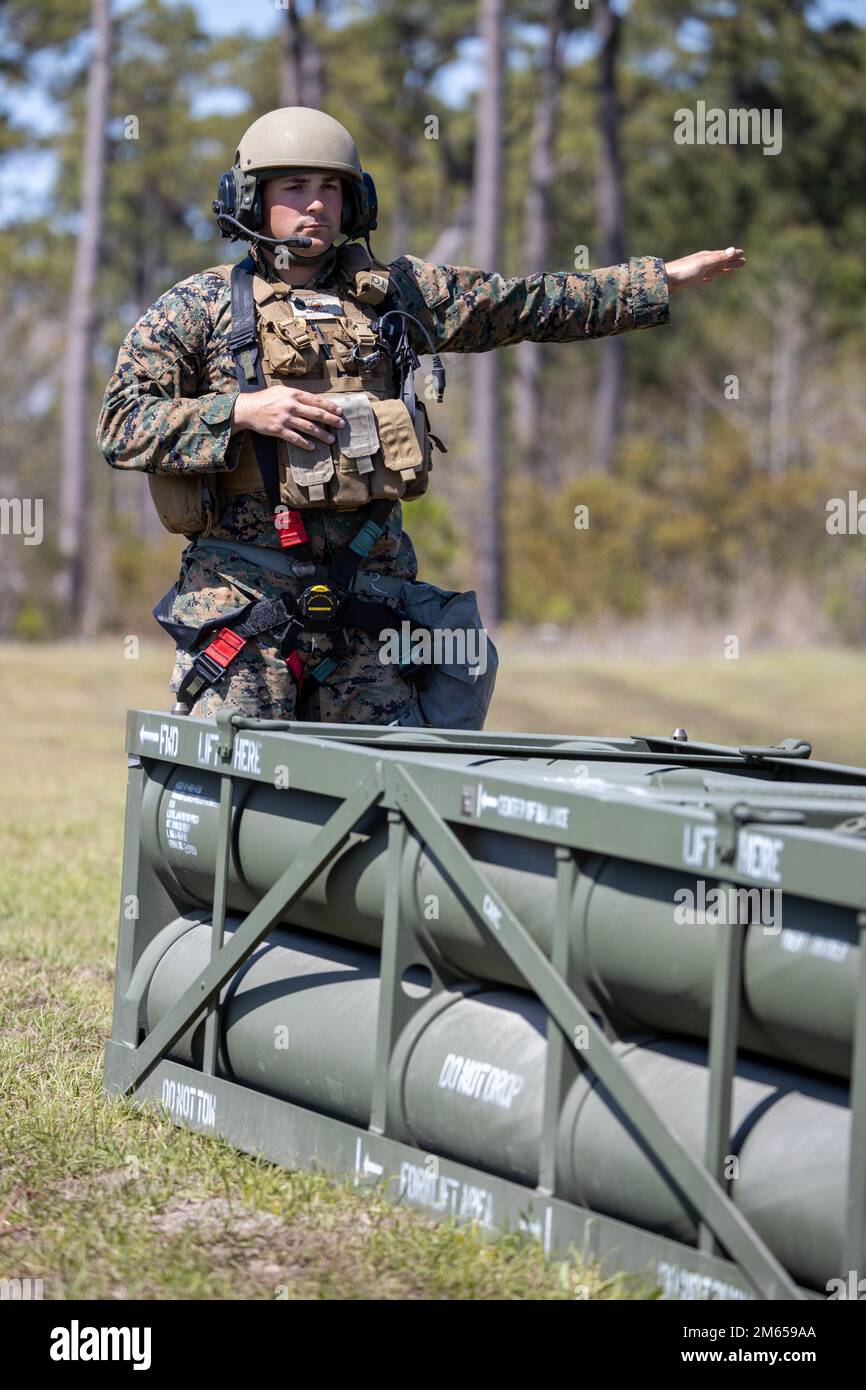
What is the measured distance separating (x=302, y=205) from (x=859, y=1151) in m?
3.21

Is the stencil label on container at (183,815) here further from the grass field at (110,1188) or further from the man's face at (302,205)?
the man's face at (302,205)

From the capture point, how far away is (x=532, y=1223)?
3.60 metres

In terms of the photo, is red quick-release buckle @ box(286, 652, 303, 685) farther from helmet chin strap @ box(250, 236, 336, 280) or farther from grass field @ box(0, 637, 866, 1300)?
grass field @ box(0, 637, 866, 1300)

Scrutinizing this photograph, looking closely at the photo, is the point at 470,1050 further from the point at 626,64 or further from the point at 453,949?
the point at 626,64

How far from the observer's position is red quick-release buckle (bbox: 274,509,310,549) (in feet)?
16.6

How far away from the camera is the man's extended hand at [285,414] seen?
4.82 meters

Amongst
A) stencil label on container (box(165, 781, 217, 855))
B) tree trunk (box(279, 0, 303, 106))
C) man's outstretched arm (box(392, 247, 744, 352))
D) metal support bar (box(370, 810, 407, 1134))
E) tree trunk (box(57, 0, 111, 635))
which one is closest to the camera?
metal support bar (box(370, 810, 407, 1134))

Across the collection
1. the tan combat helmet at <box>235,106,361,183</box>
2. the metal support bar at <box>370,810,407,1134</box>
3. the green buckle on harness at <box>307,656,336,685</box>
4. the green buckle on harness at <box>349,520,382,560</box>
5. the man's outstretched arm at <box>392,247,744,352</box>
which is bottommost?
the metal support bar at <box>370,810,407,1134</box>

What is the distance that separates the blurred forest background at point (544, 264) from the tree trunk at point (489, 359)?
0.13 ft

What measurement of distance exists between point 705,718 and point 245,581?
36.2 ft

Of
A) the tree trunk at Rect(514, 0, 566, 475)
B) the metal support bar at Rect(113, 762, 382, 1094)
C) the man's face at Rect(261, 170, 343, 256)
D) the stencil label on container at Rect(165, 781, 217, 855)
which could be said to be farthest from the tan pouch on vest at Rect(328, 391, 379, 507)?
the tree trunk at Rect(514, 0, 566, 475)

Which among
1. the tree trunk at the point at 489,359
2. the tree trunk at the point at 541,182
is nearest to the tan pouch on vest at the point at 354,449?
the tree trunk at the point at 489,359

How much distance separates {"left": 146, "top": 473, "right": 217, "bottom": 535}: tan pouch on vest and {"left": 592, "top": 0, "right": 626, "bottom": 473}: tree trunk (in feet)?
74.0
